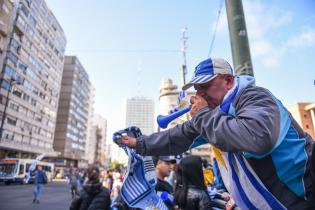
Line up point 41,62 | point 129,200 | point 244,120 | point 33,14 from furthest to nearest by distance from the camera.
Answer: point 41,62 → point 33,14 → point 129,200 → point 244,120

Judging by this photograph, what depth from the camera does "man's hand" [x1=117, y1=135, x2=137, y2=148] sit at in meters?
1.78

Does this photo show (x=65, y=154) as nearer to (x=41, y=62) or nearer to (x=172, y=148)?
(x=41, y=62)

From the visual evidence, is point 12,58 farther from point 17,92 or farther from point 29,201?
point 29,201

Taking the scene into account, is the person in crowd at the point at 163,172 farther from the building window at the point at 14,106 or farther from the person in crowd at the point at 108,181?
the building window at the point at 14,106

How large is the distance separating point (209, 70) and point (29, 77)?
54678 millimetres

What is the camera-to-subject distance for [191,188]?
353 centimetres

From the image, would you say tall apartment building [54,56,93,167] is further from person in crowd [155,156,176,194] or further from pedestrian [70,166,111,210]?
person in crowd [155,156,176,194]

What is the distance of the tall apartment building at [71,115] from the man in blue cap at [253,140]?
66.1 metres

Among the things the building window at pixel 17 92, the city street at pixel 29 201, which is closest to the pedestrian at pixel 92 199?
the city street at pixel 29 201

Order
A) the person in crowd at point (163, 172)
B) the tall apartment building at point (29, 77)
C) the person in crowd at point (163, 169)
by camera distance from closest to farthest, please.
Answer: the person in crowd at point (163, 172), the person in crowd at point (163, 169), the tall apartment building at point (29, 77)

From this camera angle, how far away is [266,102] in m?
1.17

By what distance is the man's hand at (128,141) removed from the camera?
70.0 inches

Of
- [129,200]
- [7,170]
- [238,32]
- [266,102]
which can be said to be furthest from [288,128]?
[7,170]

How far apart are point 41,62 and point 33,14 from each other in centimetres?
1005
